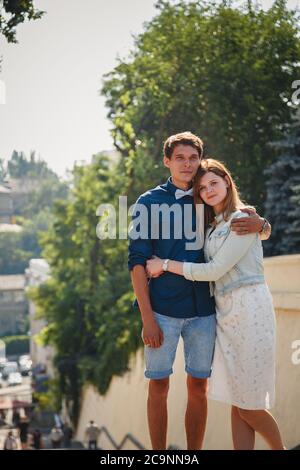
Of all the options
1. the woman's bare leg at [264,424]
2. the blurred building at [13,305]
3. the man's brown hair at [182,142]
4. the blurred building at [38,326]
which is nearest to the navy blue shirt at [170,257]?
the man's brown hair at [182,142]

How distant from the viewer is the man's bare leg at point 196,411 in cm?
485

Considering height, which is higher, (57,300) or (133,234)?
(133,234)

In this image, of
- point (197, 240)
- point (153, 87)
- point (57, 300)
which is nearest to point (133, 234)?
point (197, 240)

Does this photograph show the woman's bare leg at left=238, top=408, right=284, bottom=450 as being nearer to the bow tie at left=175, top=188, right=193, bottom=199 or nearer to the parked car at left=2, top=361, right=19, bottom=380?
the bow tie at left=175, top=188, right=193, bottom=199

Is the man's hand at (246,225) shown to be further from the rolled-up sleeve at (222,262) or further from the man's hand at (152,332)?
the man's hand at (152,332)

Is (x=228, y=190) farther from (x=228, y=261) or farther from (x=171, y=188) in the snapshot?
(x=228, y=261)

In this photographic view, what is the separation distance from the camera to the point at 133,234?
4809 millimetres

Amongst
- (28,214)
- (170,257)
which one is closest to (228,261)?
(170,257)

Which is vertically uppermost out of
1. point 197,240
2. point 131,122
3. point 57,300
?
point 131,122

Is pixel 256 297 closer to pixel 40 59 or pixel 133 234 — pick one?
pixel 133 234

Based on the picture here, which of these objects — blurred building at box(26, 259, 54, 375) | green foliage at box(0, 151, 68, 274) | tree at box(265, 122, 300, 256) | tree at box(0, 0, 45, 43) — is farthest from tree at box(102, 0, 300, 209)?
green foliage at box(0, 151, 68, 274)

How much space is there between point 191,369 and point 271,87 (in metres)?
15.8

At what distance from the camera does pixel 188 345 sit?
4785mm
